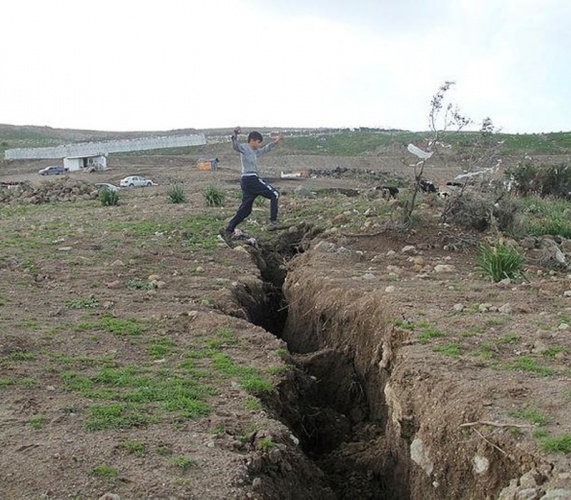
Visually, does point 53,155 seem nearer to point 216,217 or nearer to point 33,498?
point 216,217

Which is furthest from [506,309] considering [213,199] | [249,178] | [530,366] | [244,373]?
[213,199]

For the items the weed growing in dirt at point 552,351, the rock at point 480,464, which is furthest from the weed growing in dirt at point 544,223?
the rock at point 480,464

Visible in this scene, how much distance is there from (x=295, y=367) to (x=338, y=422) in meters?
0.63

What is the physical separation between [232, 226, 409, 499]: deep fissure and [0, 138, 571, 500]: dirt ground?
2 centimetres

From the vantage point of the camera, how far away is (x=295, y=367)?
20.6 feet

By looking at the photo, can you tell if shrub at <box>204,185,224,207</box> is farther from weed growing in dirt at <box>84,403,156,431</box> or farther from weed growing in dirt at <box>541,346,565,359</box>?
weed growing in dirt at <box>541,346,565,359</box>

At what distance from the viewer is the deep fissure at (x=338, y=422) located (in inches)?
215

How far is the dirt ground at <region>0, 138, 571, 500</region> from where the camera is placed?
411 centimetres

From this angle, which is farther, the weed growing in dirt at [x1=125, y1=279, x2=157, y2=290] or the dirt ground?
the weed growing in dirt at [x1=125, y1=279, x2=157, y2=290]

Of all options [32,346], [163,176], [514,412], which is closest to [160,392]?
[32,346]

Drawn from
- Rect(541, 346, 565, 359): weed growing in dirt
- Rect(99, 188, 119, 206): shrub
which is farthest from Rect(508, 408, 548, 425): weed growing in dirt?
Rect(99, 188, 119, 206): shrub

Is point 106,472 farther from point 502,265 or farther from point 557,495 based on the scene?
point 502,265

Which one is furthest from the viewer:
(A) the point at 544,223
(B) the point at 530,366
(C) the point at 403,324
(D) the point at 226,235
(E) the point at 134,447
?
(A) the point at 544,223

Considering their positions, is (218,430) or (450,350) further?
(450,350)
